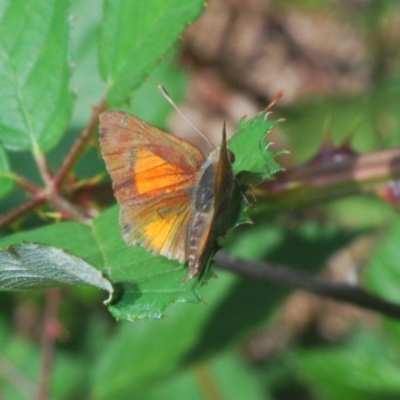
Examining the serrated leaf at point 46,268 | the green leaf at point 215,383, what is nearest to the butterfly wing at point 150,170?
the serrated leaf at point 46,268

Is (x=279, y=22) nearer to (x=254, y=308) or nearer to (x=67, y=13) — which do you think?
(x=254, y=308)

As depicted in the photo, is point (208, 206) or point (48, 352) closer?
point (208, 206)

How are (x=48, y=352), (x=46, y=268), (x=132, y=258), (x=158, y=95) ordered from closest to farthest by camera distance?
(x=46, y=268), (x=132, y=258), (x=48, y=352), (x=158, y=95)

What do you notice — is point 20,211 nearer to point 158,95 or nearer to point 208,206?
point 208,206

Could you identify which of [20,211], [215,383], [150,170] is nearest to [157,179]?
[150,170]

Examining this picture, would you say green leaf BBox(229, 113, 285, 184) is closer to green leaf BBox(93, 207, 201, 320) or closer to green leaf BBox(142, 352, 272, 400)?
green leaf BBox(93, 207, 201, 320)

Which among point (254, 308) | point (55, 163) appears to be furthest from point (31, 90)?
point (254, 308)

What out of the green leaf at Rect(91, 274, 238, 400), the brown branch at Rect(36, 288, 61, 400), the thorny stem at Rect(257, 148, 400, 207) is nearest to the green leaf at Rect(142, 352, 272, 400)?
the green leaf at Rect(91, 274, 238, 400)
